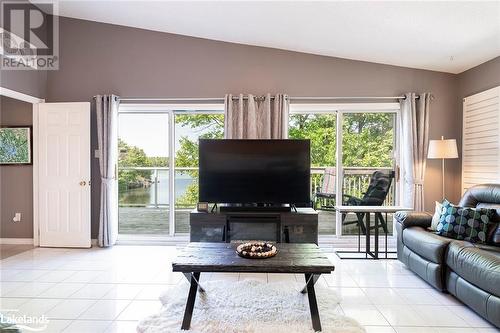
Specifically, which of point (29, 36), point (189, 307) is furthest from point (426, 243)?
point (29, 36)

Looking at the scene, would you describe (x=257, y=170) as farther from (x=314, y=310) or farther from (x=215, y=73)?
(x=314, y=310)

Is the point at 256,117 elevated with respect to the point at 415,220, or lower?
elevated

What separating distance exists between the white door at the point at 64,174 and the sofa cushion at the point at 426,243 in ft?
14.0

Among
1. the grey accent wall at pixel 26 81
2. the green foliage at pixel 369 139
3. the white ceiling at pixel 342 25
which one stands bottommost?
the green foliage at pixel 369 139

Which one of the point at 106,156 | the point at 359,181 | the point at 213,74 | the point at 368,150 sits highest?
the point at 213,74

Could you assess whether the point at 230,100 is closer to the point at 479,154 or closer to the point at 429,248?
the point at 429,248

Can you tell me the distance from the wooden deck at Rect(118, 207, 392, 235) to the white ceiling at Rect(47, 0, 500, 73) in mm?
2449

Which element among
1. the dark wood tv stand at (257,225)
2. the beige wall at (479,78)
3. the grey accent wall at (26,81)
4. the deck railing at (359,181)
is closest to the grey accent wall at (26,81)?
the grey accent wall at (26,81)

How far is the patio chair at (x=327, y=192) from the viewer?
4.72 meters

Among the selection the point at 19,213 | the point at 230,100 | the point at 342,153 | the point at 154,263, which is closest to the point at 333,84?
the point at 342,153

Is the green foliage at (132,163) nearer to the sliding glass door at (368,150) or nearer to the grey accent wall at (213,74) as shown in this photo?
the grey accent wall at (213,74)

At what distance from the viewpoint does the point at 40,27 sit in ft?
14.8

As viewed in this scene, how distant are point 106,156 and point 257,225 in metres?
2.40

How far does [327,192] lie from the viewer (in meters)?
4.85
